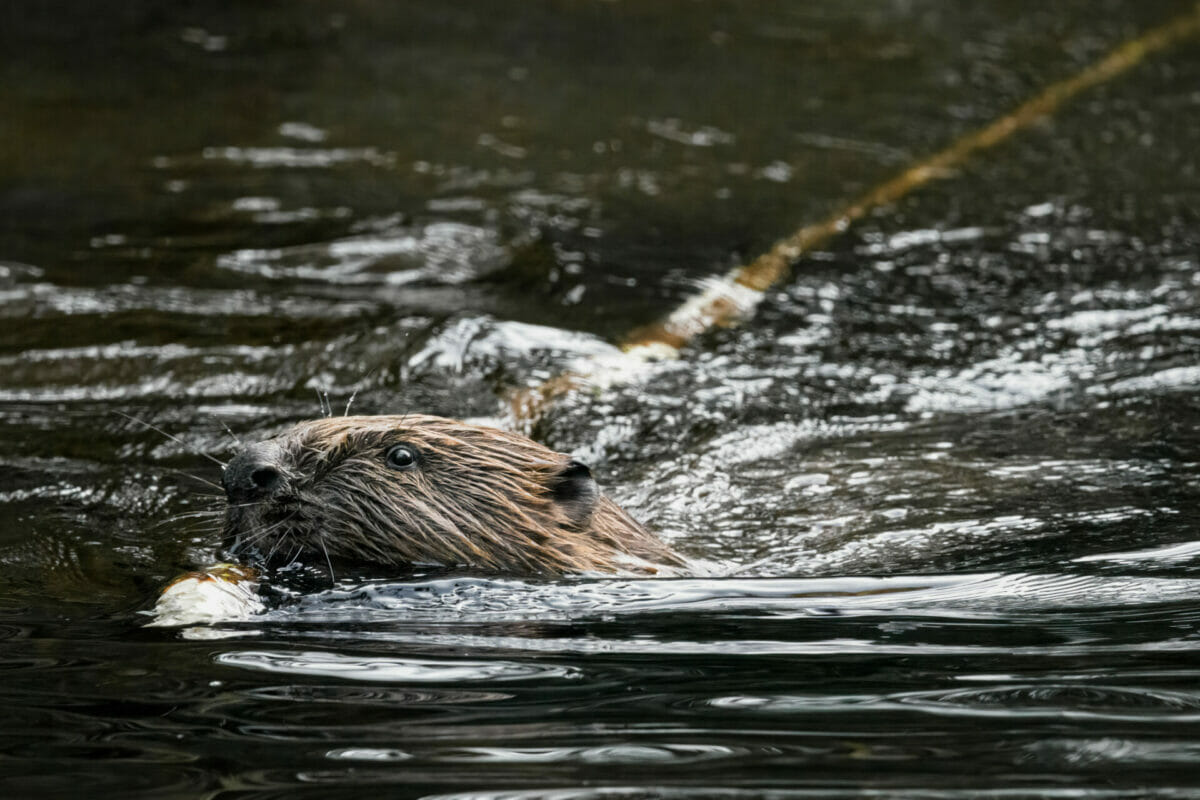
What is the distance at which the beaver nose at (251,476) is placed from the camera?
3840 mm

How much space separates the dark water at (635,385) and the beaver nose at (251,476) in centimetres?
32

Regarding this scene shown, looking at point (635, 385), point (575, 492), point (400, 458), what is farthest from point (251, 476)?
point (635, 385)

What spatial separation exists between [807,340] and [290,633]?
130 inches

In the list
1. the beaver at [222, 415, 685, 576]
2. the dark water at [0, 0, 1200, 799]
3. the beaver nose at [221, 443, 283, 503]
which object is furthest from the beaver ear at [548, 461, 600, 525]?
the beaver nose at [221, 443, 283, 503]

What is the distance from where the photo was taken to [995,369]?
6.05 m

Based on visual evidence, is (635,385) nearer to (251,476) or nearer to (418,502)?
(418,502)

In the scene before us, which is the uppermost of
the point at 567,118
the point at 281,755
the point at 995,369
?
the point at 567,118

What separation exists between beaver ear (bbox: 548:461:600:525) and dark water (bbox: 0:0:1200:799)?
0.33 meters

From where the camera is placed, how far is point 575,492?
409cm

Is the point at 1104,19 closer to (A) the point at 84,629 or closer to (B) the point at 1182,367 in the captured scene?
(B) the point at 1182,367

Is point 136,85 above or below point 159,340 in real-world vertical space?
above

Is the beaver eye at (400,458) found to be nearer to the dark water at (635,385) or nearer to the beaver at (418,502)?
the beaver at (418,502)

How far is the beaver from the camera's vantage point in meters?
3.92

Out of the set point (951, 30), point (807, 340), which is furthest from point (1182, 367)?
point (951, 30)
